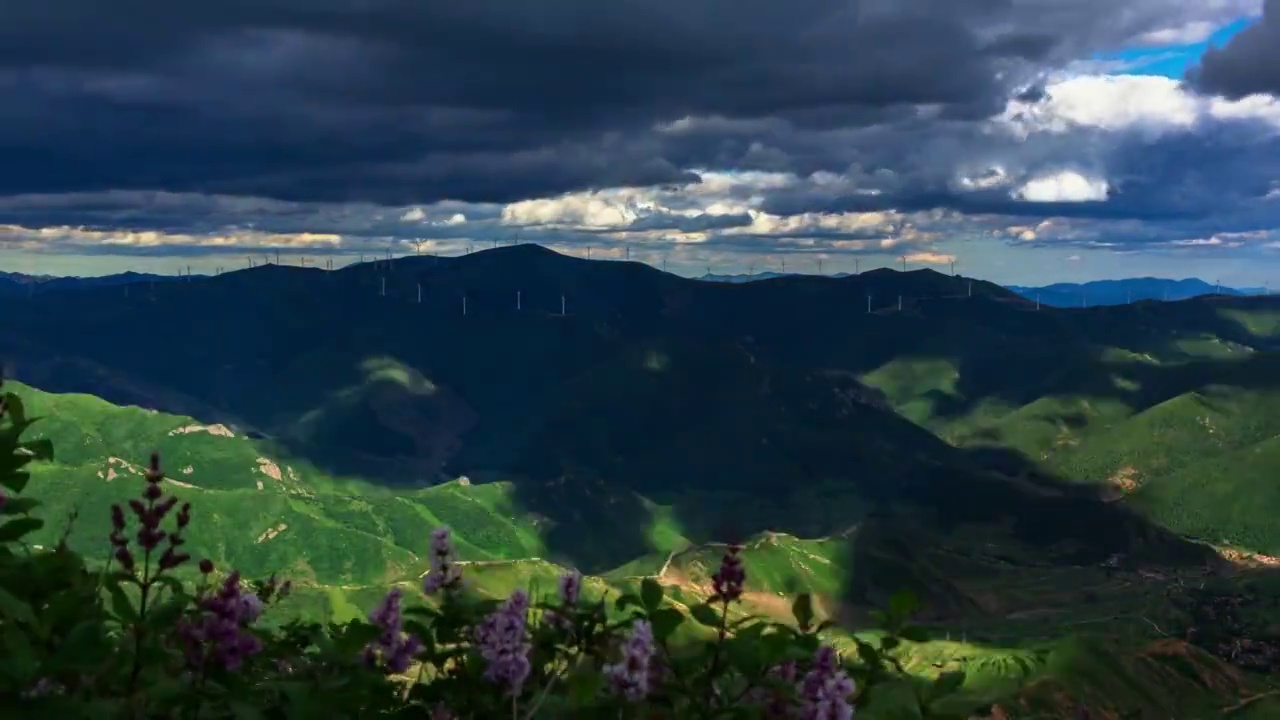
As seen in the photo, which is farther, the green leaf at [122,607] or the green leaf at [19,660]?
the green leaf at [122,607]

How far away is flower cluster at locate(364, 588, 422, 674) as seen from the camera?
10.4m

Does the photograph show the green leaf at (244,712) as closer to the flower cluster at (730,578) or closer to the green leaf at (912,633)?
the flower cluster at (730,578)

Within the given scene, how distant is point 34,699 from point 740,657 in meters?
5.97

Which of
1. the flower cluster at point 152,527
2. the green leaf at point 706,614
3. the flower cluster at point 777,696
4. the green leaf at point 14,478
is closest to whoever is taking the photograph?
the flower cluster at point 152,527

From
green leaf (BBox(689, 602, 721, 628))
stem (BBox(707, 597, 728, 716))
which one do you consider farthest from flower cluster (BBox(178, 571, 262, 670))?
stem (BBox(707, 597, 728, 716))

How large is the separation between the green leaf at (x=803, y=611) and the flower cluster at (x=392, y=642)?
405 cm

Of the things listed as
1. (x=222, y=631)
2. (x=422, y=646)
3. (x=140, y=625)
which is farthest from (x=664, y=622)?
(x=140, y=625)

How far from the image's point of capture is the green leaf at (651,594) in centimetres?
967

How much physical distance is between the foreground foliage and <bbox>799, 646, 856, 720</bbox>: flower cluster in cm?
2

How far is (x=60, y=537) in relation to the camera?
1125 cm

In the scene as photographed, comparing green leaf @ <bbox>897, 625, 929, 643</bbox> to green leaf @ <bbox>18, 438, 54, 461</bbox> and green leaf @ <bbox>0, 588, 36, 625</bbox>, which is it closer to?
green leaf @ <bbox>0, 588, 36, 625</bbox>

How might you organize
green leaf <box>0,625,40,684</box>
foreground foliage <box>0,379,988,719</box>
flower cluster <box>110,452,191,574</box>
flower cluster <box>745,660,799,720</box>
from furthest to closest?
flower cluster <box>745,660,799,720</box>
flower cluster <box>110,452,191,574</box>
foreground foliage <box>0,379,988,719</box>
green leaf <box>0,625,40,684</box>

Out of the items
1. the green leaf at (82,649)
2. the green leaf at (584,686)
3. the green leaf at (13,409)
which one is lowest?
the green leaf at (584,686)

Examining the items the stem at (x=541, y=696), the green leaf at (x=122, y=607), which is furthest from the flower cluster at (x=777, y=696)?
the green leaf at (x=122, y=607)
